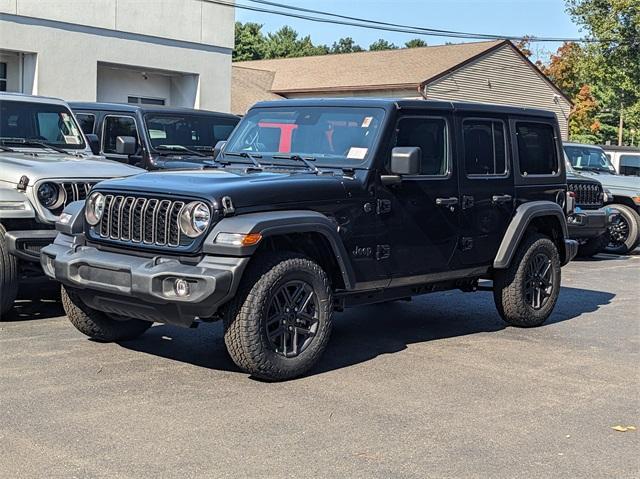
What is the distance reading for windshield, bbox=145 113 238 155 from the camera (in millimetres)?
11469

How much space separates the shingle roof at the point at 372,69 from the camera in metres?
34.5

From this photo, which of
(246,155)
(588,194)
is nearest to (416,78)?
(588,194)

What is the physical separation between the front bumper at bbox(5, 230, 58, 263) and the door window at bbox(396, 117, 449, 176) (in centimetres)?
310

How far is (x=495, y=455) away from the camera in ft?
15.9

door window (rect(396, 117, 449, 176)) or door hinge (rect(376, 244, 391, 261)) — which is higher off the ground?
door window (rect(396, 117, 449, 176))

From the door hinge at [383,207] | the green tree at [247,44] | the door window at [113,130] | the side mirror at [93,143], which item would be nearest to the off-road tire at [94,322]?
the door hinge at [383,207]

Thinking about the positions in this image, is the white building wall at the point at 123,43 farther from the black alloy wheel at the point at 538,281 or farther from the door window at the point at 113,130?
the black alloy wheel at the point at 538,281

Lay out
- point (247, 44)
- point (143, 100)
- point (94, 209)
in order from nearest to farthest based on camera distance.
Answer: point (94, 209), point (143, 100), point (247, 44)

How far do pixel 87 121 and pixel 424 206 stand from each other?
6.05 m

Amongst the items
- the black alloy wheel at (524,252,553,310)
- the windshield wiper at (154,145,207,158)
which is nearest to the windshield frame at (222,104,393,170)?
the black alloy wheel at (524,252,553,310)

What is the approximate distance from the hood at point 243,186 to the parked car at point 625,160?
42.7 ft

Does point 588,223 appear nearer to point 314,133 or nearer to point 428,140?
point 428,140

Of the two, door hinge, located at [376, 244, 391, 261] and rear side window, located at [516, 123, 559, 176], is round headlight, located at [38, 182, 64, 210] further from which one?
rear side window, located at [516, 123, 559, 176]

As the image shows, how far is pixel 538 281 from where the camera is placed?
8.52 m
